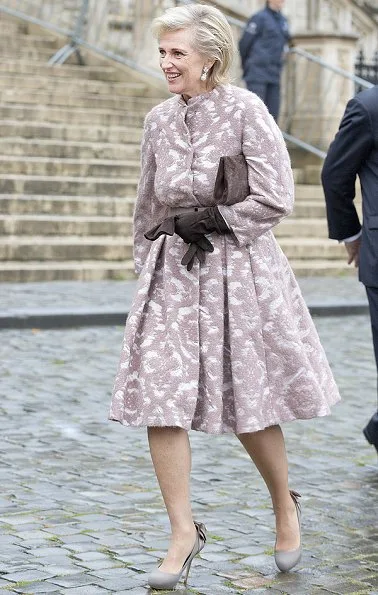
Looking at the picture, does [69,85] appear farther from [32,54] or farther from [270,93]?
[270,93]

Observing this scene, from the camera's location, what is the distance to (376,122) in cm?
579

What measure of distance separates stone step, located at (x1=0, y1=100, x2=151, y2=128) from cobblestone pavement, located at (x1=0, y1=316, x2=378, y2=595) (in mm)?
7434

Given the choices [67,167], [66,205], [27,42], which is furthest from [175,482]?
[27,42]

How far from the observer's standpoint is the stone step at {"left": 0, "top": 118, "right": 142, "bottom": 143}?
15.6 meters

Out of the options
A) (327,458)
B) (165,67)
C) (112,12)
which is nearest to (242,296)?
(165,67)

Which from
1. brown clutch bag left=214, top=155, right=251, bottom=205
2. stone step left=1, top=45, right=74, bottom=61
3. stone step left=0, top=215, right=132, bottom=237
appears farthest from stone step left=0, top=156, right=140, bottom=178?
brown clutch bag left=214, top=155, right=251, bottom=205

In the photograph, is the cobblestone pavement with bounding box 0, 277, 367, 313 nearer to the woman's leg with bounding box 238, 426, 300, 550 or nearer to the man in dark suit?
the man in dark suit

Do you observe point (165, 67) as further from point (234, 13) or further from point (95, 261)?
point (234, 13)

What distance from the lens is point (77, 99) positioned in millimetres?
16953

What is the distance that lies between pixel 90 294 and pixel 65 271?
3.42ft

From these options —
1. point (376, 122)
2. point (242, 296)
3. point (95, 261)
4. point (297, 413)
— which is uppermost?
point (376, 122)

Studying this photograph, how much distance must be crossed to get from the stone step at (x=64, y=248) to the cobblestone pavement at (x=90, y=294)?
18.6 inches

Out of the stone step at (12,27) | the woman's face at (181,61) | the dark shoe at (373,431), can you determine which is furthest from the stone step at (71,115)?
the woman's face at (181,61)

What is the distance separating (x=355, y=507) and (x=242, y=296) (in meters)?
1.42
